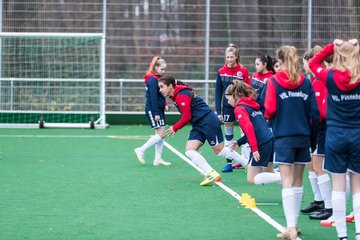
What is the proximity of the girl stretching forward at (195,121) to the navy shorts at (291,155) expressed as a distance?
328cm

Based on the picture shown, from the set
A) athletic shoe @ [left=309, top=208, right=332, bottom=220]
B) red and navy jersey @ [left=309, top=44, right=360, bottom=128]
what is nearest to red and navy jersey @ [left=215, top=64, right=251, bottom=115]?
athletic shoe @ [left=309, top=208, right=332, bottom=220]

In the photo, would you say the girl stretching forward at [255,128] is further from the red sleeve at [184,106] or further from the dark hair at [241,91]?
the red sleeve at [184,106]

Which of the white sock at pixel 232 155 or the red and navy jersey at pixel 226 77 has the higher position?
the red and navy jersey at pixel 226 77

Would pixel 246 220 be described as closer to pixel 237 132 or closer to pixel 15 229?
pixel 15 229

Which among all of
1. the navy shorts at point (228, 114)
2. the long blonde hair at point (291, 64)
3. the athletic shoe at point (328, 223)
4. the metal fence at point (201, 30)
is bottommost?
the athletic shoe at point (328, 223)

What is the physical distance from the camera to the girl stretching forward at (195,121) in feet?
37.2

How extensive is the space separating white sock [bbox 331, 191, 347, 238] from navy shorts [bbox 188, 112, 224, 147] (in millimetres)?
4217

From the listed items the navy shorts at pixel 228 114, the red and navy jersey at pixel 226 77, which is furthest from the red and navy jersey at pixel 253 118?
the navy shorts at pixel 228 114

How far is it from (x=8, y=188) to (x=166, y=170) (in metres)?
2.93

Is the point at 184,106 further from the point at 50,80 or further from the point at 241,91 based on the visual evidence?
the point at 50,80

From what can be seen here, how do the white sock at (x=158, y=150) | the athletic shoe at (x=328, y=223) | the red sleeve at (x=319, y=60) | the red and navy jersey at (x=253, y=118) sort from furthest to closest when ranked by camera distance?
1. the white sock at (x=158, y=150)
2. the red and navy jersey at (x=253, y=118)
3. the athletic shoe at (x=328, y=223)
4. the red sleeve at (x=319, y=60)

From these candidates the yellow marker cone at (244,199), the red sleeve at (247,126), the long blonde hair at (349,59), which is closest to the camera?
the long blonde hair at (349,59)

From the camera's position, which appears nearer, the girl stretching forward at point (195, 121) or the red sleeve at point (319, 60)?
the red sleeve at point (319, 60)

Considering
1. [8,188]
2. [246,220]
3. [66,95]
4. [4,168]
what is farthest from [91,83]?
[246,220]
